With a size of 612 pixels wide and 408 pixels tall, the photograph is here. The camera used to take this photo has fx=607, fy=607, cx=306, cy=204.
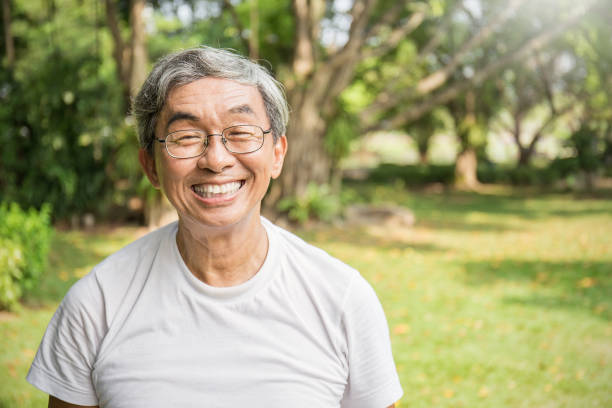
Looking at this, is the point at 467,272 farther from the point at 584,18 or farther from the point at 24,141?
the point at 24,141

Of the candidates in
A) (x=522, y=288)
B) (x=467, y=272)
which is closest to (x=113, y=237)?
(x=467, y=272)

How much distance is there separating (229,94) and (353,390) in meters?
0.96

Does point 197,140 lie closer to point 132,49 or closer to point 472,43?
point 132,49

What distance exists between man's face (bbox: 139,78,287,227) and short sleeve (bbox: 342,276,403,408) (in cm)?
42

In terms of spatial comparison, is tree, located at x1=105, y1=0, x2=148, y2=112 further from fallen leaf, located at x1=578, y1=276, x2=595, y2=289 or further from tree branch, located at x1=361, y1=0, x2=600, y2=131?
fallen leaf, located at x1=578, y1=276, x2=595, y2=289

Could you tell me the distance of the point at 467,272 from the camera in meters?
9.09

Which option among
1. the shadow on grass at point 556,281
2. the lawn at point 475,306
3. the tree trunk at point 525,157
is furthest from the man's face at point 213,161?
the tree trunk at point 525,157

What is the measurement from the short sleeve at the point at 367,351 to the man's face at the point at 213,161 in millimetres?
420

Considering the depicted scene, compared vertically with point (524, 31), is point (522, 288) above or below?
below

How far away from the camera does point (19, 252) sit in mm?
5797

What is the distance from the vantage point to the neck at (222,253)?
184 centimetres

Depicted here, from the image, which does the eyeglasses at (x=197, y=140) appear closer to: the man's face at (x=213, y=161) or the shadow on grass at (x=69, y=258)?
the man's face at (x=213, y=161)

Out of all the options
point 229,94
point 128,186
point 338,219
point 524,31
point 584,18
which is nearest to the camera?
point 229,94

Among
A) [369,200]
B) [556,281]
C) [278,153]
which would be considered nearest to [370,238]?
[556,281]
